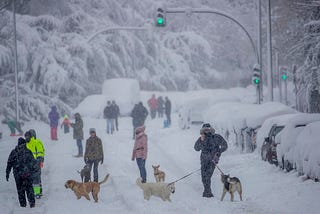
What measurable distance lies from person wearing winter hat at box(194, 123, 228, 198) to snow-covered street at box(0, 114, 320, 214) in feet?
1.24

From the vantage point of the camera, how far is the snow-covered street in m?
9.90

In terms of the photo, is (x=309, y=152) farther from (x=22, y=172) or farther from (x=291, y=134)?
(x=22, y=172)

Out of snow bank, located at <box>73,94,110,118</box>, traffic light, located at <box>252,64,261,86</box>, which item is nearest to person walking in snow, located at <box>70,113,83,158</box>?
traffic light, located at <box>252,64,261,86</box>

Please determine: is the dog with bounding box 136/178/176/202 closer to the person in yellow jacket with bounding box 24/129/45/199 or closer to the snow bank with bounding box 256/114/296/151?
the person in yellow jacket with bounding box 24/129/45/199

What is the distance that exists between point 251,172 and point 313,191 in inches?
145

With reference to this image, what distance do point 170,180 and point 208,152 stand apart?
9.17 ft

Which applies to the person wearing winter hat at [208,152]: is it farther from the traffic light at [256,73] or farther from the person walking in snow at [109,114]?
the person walking in snow at [109,114]

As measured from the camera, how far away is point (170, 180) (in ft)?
44.8

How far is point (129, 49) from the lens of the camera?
148 ft

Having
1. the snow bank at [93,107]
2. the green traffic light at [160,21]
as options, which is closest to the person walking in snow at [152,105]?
the snow bank at [93,107]

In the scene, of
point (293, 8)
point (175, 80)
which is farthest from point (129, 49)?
point (293, 8)

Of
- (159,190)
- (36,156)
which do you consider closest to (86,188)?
(36,156)

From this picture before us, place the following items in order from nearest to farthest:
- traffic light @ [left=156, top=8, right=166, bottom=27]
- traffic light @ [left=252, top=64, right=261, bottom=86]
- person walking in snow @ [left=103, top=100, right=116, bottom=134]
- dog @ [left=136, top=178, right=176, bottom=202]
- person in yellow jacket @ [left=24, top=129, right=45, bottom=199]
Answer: dog @ [left=136, top=178, right=176, bottom=202] → person in yellow jacket @ [left=24, top=129, right=45, bottom=199] → traffic light @ [left=156, top=8, right=166, bottom=27] → traffic light @ [left=252, top=64, right=261, bottom=86] → person walking in snow @ [left=103, top=100, right=116, bottom=134]

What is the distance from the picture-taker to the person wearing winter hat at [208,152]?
1117cm
